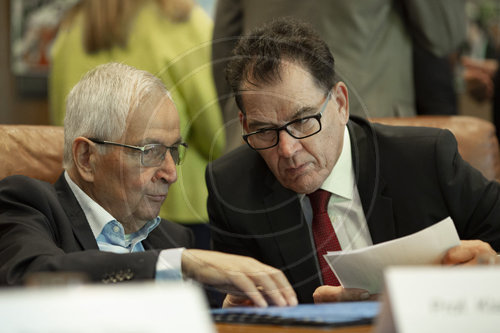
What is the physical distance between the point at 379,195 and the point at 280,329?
0.63 m

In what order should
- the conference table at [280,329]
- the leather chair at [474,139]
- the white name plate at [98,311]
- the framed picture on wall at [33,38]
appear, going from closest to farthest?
the white name plate at [98,311] < the conference table at [280,329] < the leather chair at [474,139] < the framed picture on wall at [33,38]

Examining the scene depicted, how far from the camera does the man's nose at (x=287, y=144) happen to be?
1290mm

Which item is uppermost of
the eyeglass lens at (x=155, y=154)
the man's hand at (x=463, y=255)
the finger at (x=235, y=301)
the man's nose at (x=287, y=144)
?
the man's nose at (x=287, y=144)

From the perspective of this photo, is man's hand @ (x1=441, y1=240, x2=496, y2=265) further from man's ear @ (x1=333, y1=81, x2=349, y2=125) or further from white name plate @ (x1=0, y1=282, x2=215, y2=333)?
white name plate @ (x1=0, y1=282, x2=215, y2=333)

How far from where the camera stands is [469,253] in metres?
1.10

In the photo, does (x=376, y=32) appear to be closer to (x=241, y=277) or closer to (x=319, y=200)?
(x=319, y=200)

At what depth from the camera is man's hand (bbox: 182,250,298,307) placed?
3.38 feet

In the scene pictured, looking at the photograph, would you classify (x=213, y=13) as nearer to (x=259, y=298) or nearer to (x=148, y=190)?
(x=148, y=190)

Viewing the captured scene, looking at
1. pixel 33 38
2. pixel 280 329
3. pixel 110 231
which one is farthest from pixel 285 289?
pixel 33 38

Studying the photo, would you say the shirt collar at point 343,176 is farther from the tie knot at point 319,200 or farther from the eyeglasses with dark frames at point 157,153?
the eyeglasses with dark frames at point 157,153

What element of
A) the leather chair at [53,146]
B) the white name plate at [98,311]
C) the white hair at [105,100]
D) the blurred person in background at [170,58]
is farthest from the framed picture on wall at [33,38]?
the white name plate at [98,311]

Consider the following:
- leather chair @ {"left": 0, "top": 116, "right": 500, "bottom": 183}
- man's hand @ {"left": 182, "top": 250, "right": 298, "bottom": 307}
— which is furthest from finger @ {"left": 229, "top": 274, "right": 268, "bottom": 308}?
leather chair @ {"left": 0, "top": 116, "right": 500, "bottom": 183}

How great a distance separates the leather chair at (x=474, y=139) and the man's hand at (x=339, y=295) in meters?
0.71

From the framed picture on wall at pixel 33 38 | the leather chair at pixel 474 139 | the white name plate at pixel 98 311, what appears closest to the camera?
the white name plate at pixel 98 311
